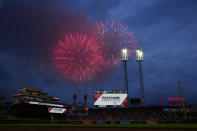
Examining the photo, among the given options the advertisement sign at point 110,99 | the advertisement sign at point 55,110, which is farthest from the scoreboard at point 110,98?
the advertisement sign at point 55,110

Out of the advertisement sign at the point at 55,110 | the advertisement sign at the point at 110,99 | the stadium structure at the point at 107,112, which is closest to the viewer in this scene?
the stadium structure at the point at 107,112

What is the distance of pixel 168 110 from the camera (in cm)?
5122

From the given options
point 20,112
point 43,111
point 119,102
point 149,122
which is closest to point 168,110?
point 119,102

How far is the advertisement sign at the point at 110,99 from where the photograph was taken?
4959 centimetres

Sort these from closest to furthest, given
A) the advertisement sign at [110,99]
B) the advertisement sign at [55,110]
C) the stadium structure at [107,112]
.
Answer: the stadium structure at [107,112] < the advertisement sign at [110,99] < the advertisement sign at [55,110]

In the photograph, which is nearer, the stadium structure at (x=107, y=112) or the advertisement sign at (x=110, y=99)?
the stadium structure at (x=107, y=112)

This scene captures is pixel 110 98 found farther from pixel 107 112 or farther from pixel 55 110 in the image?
pixel 55 110

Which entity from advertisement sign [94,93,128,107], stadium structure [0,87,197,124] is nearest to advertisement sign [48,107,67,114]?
stadium structure [0,87,197,124]

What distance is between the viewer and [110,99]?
50.4 m

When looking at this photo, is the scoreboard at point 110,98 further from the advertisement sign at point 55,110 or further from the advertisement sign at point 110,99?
the advertisement sign at point 55,110

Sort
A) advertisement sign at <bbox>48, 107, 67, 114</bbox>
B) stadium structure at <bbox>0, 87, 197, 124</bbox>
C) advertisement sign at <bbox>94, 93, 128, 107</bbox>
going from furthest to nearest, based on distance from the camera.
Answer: advertisement sign at <bbox>48, 107, 67, 114</bbox> < advertisement sign at <bbox>94, 93, 128, 107</bbox> < stadium structure at <bbox>0, 87, 197, 124</bbox>

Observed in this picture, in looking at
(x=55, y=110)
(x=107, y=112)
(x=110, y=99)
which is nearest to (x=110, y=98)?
(x=110, y=99)

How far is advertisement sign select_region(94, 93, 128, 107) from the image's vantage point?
163 feet

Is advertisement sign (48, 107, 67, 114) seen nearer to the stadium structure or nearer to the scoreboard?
the stadium structure
